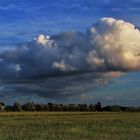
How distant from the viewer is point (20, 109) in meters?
176

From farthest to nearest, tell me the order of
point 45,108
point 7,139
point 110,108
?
point 45,108 < point 110,108 < point 7,139

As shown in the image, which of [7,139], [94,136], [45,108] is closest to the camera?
[7,139]

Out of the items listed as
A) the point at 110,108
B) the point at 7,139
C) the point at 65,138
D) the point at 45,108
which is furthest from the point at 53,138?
the point at 45,108

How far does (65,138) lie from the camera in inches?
1206

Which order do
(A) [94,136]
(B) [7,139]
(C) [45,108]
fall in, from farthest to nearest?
(C) [45,108]
(A) [94,136]
(B) [7,139]

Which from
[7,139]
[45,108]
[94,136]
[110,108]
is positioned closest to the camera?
[7,139]

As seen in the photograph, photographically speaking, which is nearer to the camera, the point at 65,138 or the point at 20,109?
the point at 65,138

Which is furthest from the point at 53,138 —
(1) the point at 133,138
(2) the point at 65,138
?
(1) the point at 133,138

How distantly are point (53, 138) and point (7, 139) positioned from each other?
286 cm

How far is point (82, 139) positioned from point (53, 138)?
185 centimetres

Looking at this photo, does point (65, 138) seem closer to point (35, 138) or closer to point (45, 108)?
point (35, 138)

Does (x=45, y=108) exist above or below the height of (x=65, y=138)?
above

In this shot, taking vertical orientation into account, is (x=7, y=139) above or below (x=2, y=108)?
below

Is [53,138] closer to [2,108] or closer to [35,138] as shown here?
[35,138]
